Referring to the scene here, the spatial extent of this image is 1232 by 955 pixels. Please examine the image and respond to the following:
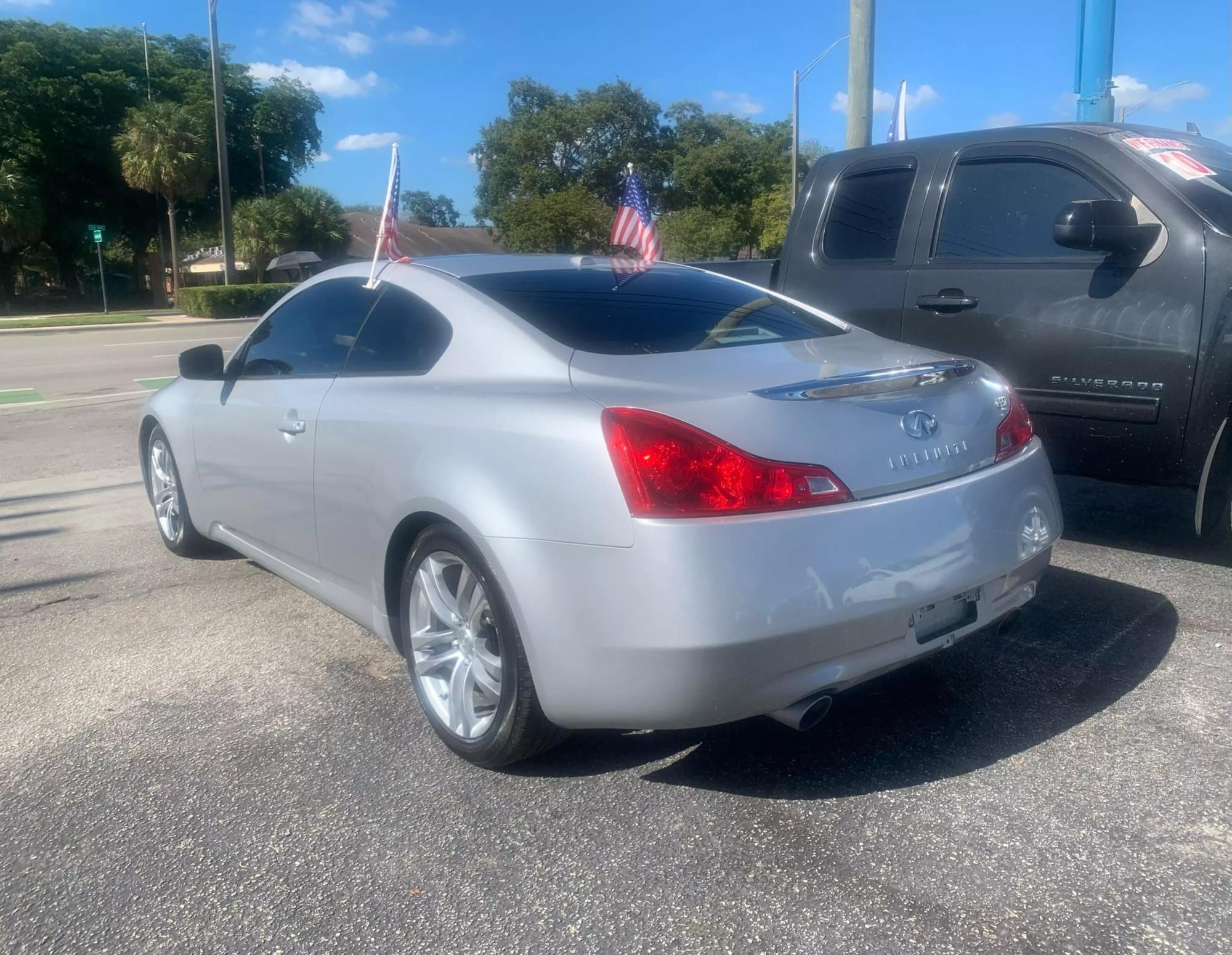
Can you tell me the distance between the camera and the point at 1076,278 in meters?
4.53

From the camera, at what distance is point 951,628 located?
9.49 feet

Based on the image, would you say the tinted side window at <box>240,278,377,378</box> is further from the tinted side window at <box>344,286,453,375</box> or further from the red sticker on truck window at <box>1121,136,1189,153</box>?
the red sticker on truck window at <box>1121,136,1189,153</box>

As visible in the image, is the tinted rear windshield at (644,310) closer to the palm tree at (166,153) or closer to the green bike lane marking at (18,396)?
the green bike lane marking at (18,396)

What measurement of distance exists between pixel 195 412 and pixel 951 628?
3388 mm

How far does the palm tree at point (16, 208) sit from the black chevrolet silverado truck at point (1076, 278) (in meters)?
41.7

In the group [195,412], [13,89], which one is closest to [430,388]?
[195,412]

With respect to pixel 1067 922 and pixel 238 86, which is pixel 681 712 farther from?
pixel 238 86

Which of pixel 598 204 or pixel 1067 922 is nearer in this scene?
pixel 1067 922

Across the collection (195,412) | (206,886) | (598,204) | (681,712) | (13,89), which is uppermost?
(13,89)

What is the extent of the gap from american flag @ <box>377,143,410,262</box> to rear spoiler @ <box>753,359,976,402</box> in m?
1.98

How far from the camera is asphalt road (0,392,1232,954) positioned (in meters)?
2.35

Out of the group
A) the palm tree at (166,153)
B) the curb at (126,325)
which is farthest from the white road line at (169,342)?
the palm tree at (166,153)

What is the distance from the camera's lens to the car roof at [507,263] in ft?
12.3

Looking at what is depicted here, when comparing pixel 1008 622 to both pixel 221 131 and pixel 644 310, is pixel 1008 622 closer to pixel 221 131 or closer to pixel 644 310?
pixel 644 310
